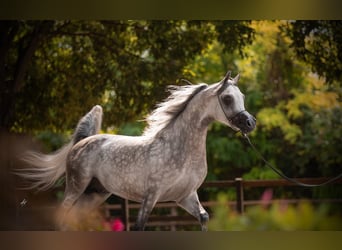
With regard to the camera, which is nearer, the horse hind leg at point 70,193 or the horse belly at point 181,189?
the horse belly at point 181,189

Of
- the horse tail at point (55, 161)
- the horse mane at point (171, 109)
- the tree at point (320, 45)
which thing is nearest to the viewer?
the horse mane at point (171, 109)

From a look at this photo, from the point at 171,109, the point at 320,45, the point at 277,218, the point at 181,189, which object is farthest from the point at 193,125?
the point at 320,45

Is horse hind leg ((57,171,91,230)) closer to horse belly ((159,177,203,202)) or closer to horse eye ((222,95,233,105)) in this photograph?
horse belly ((159,177,203,202))

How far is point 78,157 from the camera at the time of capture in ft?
17.0

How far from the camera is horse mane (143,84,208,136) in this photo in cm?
490

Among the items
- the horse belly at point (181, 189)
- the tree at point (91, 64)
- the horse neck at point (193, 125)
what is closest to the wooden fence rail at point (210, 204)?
the horse belly at point (181, 189)

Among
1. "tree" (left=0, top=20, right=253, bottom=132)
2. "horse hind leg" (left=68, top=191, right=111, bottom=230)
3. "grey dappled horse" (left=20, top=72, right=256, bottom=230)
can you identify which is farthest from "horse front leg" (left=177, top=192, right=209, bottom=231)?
"tree" (left=0, top=20, right=253, bottom=132)

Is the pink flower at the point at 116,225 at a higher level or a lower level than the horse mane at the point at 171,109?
lower

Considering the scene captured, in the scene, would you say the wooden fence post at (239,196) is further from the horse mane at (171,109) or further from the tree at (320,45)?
the tree at (320,45)

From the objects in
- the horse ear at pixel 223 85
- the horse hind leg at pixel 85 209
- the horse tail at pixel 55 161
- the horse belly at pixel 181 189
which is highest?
Result: the horse ear at pixel 223 85

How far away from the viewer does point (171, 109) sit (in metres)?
4.92

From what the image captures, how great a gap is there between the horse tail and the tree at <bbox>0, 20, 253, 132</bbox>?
386mm

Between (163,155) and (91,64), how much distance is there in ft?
5.32

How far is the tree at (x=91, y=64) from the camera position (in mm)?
5871
